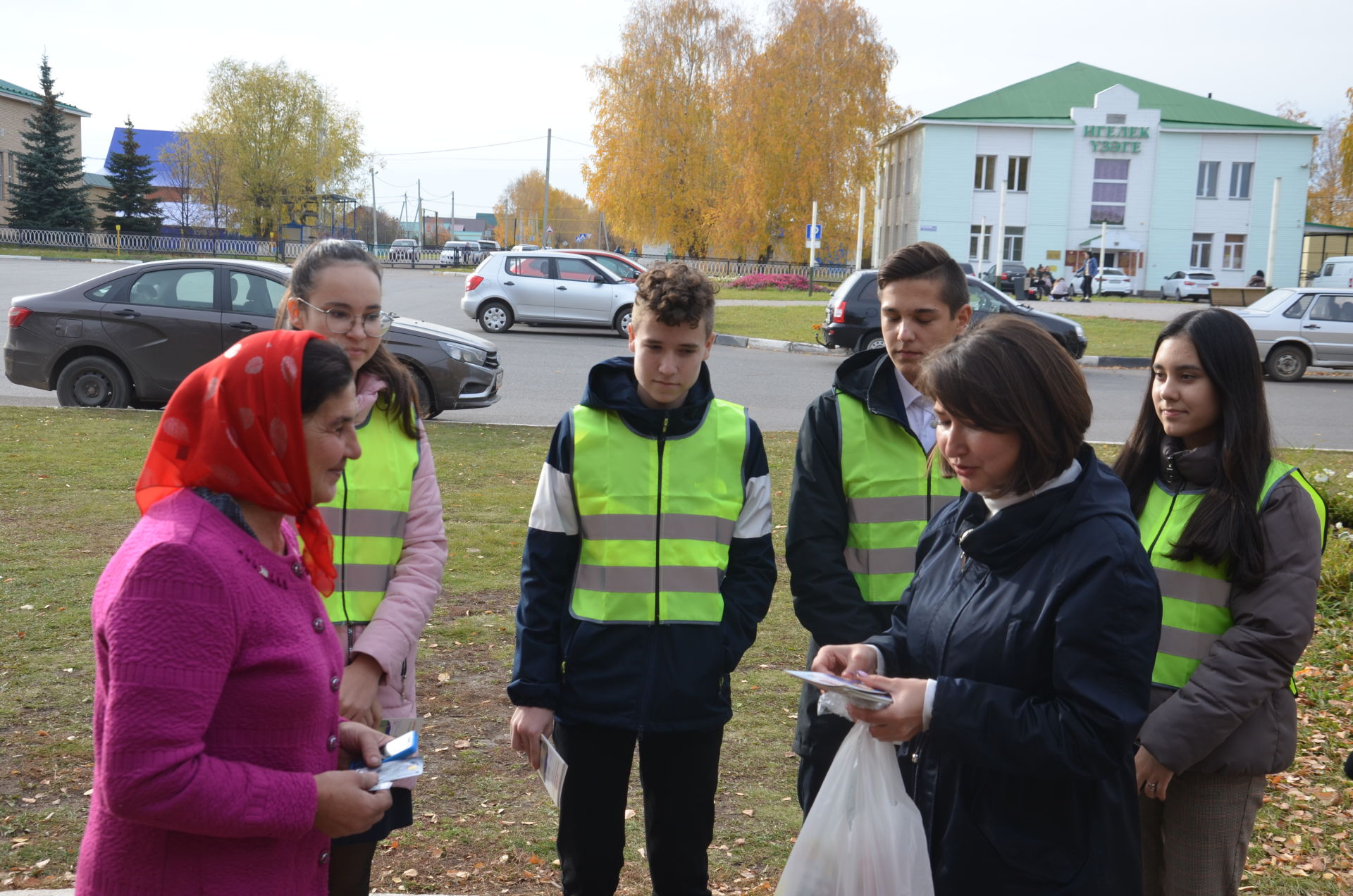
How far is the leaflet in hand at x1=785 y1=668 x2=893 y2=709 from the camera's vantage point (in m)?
2.01

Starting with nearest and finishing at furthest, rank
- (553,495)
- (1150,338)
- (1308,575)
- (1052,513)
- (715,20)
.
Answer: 1. (1052,513)
2. (1308,575)
3. (553,495)
4. (1150,338)
5. (715,20)

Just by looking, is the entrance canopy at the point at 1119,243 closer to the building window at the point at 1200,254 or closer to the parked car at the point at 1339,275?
the building window at the point at 1200,254

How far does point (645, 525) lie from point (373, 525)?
702mm

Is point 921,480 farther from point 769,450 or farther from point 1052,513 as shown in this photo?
point 769,450

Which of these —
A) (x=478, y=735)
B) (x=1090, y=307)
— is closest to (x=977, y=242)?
(x=1090, y=307)

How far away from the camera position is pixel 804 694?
2936 millimetres

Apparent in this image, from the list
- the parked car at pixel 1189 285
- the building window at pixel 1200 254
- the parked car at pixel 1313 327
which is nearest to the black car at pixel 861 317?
the parked car at pixel 1313 327

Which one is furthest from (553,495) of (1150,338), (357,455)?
(1150,338)

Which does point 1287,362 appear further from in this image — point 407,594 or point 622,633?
point 407,594

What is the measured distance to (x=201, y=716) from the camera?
5.51 ft

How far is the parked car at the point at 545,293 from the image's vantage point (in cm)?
2202

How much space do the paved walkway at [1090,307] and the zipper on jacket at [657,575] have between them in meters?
28.6

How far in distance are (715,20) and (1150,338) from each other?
29081 millimetres

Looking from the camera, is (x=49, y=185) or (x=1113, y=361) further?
(x=49, y=185)
